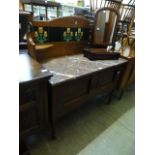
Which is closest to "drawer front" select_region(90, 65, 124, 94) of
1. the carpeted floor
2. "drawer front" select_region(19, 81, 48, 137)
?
the carpeted floor

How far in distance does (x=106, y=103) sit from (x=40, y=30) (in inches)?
52.2

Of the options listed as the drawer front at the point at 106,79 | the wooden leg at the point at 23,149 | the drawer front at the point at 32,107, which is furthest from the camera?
the drawer front at the point at 106,79

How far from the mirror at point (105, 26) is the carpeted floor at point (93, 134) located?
873 mm

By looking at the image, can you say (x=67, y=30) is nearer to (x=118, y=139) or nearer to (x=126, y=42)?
(x=126, y=42)

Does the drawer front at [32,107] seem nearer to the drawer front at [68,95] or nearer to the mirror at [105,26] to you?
the drawer front at [68,95]

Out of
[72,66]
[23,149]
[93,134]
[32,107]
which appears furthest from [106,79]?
[23,149]

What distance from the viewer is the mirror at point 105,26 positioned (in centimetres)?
161

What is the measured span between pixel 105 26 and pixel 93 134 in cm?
126

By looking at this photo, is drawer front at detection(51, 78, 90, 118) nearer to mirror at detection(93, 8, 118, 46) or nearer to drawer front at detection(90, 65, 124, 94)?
drawer front at detection(90, 65, 124, 94)

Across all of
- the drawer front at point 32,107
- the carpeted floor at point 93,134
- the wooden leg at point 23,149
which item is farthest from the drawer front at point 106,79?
the wooden leg at point 23,149

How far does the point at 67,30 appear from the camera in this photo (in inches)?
59.4

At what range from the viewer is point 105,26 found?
1.70 m
